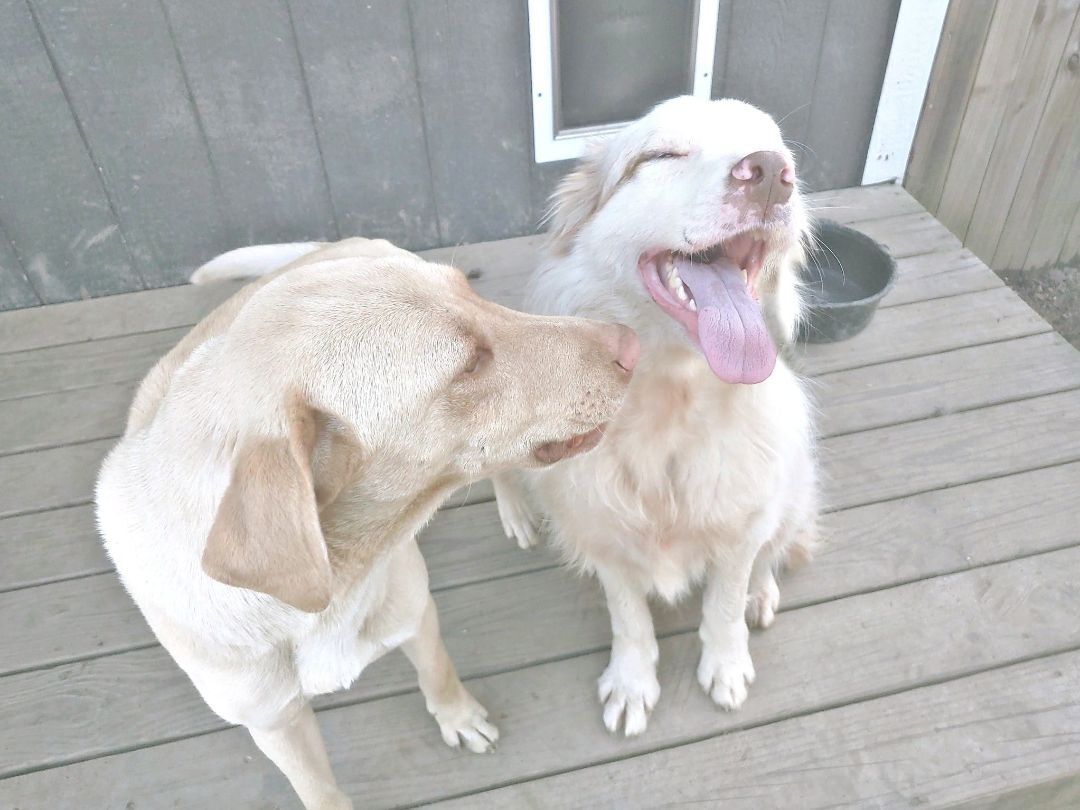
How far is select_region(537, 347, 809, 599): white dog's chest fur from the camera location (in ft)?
4.83

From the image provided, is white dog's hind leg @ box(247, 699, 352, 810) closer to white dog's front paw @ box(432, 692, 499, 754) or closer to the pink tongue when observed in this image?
white dog's front paw @ box(432, 692, 499, 754)

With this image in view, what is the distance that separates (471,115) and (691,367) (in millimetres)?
1742

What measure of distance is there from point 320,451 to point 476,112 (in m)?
2.05

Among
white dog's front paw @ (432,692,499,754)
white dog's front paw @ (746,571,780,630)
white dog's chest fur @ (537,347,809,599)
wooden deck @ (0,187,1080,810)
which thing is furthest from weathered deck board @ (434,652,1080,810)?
white dog's chest fur @ (537,347,809,599)

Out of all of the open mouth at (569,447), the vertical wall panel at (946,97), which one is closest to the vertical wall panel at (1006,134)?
the vertical wall panel at (946,97)

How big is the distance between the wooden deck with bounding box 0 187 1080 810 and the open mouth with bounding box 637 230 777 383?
88cm

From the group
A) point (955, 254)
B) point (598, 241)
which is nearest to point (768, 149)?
point (598, 241)

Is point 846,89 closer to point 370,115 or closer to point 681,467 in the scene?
point 370,115

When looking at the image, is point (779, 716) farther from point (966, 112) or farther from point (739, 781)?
point (966, 112)

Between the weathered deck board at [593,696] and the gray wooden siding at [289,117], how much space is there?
1810 mm

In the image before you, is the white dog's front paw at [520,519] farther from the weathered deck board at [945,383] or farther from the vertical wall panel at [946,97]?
the vertical wall panel at [946,97]

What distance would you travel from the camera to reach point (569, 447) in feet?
4.15

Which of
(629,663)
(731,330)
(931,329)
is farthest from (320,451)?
(931,329)

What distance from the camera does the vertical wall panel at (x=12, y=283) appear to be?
2730 millimetres
